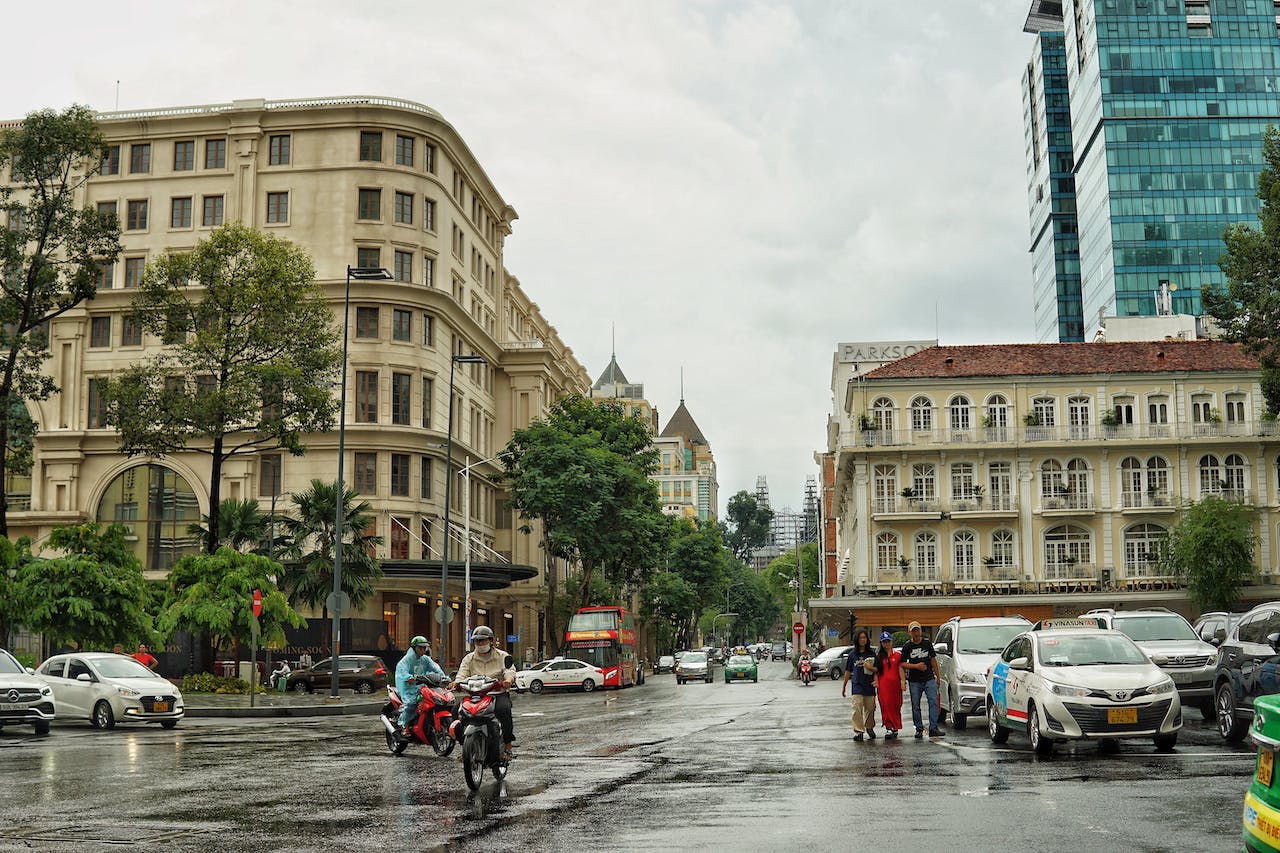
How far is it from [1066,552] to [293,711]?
146 feet

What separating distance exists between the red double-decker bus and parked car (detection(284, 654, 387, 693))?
10.3m

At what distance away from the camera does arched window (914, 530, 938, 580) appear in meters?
66.9

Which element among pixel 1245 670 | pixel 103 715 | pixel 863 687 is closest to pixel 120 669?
pixel 103 715

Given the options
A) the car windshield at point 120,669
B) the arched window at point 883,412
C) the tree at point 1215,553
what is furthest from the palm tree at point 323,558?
the tree at point 1215,553

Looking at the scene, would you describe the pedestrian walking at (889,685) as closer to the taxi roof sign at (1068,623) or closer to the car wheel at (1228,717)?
the taxi roof sign at (1068,623)

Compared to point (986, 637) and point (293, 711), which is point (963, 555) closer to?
point (293, 711)

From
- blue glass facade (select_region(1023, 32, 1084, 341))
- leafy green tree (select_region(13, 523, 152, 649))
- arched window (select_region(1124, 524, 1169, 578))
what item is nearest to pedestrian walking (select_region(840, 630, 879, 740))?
leafy green tree (select_region(13, 523, 152, 649))

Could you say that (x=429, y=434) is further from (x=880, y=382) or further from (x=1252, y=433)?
(x=1252, y=433)

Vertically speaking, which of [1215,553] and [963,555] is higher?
[963,555]

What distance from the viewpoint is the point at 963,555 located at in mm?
67125

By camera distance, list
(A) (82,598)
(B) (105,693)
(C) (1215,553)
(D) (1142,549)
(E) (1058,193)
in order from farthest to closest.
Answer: (E) (1058,193) → (D) (1142,549) → (C) (1215,553) → (A) (82,598) → (B) (105,693)

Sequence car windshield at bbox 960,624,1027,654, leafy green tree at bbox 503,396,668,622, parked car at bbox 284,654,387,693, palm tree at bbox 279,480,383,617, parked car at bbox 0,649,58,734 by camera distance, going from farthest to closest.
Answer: leafy green tree at bbox 503,396,668,622 → parked car at bbox 284,654,387,693 → palm tree at bbox 279,480,383,617 → parked car at bbox 0,649,58,734 → car windshield at bbox 960,624,1027,654

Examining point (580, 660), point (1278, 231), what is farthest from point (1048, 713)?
point (580, 660)

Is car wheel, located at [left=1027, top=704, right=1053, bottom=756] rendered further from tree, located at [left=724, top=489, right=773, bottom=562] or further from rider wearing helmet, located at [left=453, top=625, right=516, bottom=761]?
tree, located at [left=724, top=489, right=773, bottom=562]
